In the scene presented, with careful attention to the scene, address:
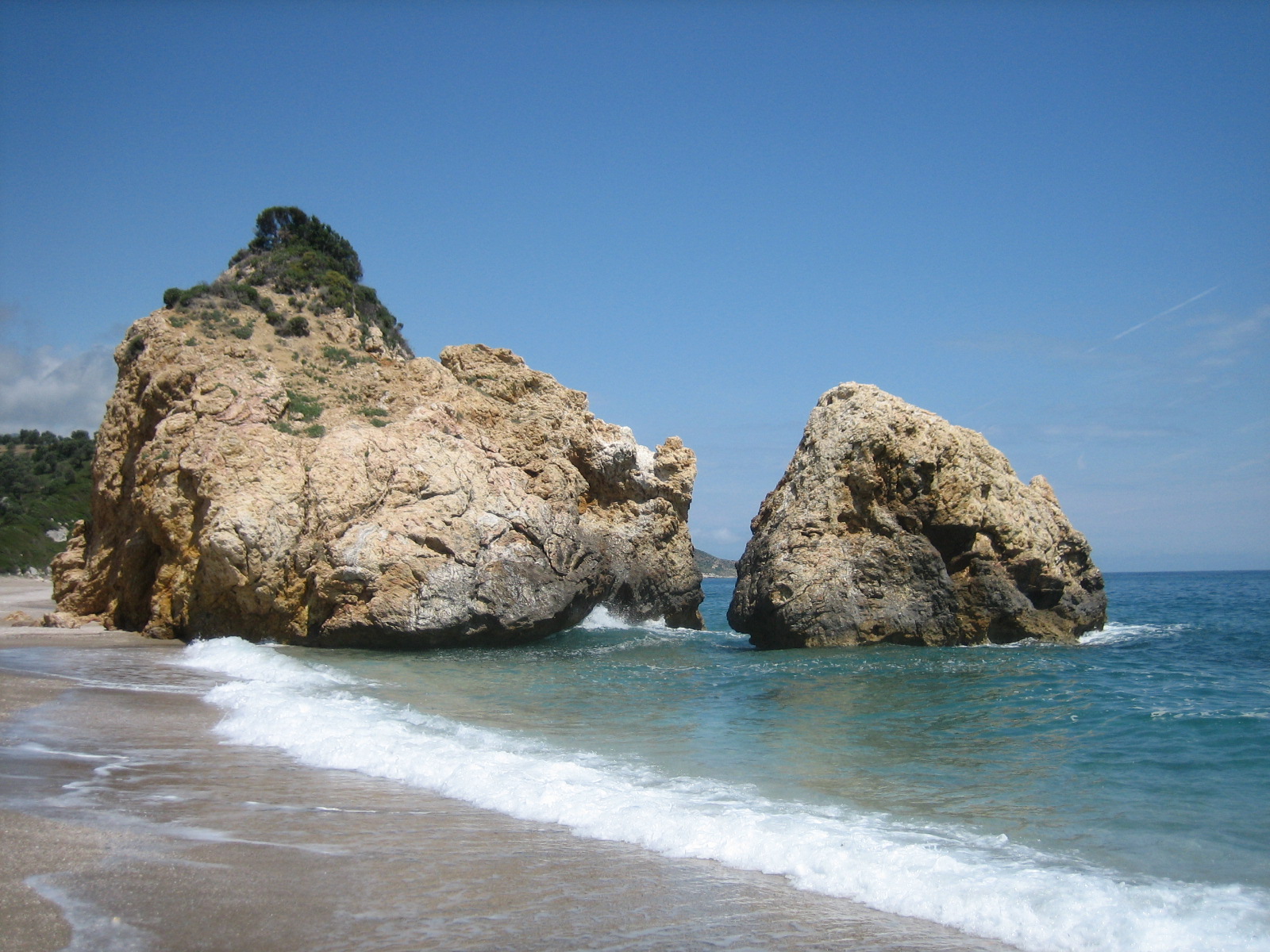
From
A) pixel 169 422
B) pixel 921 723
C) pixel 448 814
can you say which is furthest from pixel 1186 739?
pixel 169 422

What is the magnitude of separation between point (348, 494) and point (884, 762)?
1354cm

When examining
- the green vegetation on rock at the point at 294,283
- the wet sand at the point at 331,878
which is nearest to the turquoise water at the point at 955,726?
the wet sand at the point at 331,878

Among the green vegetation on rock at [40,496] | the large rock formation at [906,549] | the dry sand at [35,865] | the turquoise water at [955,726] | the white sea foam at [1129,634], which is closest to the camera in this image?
the dry sand at [35,865]

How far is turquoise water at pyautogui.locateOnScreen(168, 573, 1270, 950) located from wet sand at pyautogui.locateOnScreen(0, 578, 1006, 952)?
45cm

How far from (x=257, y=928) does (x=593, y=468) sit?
19.3 meters

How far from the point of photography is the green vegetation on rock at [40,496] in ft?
134

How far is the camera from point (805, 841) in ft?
20.3

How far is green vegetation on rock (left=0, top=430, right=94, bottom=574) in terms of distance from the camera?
40812 mm

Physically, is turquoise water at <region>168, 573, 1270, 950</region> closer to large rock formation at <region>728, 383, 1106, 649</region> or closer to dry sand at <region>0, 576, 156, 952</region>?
large rock formation at <region>728, 383, 1106, 649</region>

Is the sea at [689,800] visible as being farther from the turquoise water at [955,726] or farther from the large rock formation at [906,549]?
the large rock formation at [906,549]

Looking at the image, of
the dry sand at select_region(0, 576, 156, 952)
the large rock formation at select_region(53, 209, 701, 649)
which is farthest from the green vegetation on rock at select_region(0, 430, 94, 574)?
the dry sand at select_region(0, 576, 156, 952)

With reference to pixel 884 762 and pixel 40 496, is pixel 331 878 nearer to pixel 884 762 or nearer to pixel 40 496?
pixel 884 762

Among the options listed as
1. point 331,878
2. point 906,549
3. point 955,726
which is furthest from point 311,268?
point 331,878

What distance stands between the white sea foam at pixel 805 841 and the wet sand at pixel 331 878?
22cm
